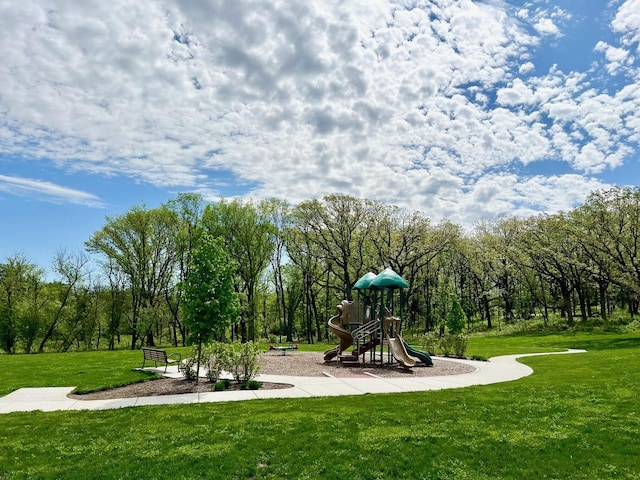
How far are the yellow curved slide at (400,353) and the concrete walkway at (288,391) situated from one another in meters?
1.97

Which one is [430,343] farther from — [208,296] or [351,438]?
[351,438]

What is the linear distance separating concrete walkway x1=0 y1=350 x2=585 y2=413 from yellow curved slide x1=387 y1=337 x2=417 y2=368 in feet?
6.48

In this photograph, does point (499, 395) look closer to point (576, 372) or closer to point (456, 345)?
point (576, 372)

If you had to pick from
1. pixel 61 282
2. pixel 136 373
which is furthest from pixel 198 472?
pixel 61 282

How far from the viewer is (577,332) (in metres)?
34.8

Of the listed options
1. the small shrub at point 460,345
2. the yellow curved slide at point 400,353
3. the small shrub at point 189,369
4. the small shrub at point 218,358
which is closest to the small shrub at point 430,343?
the small shrub at point 460,345

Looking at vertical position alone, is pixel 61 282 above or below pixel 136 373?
above

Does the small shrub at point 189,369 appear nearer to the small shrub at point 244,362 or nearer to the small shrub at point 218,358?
the small shrub at point 218,358

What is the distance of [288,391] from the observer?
436 inches

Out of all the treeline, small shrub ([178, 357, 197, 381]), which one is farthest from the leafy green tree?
the treeline

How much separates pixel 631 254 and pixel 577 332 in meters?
9.28

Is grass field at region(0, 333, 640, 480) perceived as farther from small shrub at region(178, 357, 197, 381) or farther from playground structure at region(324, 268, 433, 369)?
playground structure at region(324, 268, 433, 369)

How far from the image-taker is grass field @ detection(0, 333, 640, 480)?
5.57 meters

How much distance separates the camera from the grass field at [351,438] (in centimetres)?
557
